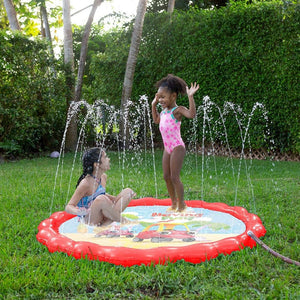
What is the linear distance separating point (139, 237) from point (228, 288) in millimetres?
1217

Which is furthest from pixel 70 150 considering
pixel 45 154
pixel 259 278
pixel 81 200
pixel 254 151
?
pixel 259 278

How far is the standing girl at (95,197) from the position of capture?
3986 mm

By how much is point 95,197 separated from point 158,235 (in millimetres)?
826

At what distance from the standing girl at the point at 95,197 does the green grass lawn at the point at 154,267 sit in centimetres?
58

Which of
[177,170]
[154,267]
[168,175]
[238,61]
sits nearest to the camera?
[154,267]

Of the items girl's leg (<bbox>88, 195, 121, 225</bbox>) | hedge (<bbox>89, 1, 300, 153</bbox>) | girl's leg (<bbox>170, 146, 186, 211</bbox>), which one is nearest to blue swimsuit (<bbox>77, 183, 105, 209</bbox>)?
girl's leg (<bbox>88, 195, 121, 225</bbox>)

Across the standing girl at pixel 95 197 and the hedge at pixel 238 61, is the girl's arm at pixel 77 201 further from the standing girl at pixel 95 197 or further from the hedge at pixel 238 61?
the hedge at pixel 238 61

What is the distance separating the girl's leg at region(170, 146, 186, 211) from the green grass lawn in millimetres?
903

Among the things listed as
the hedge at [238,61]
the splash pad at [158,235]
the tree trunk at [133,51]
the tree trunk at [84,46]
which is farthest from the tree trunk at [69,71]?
the splash pad at [158,235]

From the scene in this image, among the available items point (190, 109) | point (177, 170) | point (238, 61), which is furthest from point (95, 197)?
point (238, 61)

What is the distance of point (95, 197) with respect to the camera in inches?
162

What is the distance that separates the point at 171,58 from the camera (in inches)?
475

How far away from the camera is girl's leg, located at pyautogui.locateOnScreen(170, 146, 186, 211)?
4.65 metres

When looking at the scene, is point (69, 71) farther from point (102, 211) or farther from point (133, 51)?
point (102, 211)
